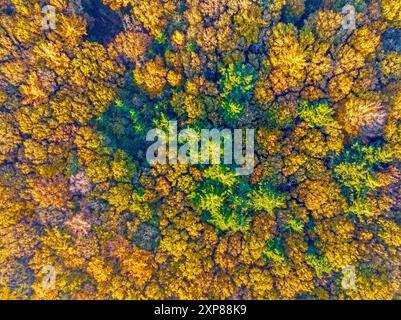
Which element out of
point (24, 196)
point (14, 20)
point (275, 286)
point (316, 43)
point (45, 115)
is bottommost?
point (275, 286)

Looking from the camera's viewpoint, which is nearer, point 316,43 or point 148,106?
point 316,43

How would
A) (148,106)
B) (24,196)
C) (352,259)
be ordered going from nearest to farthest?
(352,259) → (24,196) → (148,106)

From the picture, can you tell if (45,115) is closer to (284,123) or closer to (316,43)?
(284,123)

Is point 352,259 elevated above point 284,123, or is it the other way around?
point 284,123

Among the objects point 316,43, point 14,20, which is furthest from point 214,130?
point 14,20

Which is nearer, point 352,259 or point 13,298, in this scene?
point 352,259

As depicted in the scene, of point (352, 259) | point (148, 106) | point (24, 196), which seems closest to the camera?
point (352, 259)

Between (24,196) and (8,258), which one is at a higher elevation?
(24,196)

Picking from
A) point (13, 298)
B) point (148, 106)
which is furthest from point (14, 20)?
point (13, 298)

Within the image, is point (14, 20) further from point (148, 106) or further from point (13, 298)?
point (13, 298)
